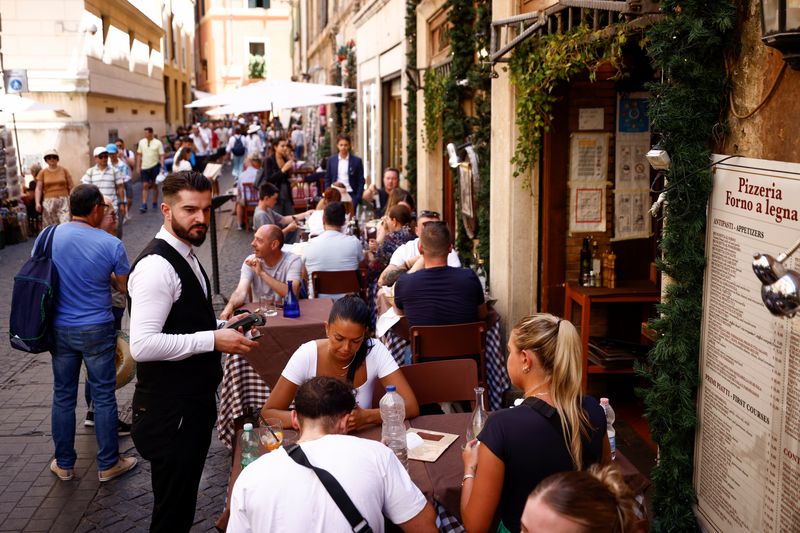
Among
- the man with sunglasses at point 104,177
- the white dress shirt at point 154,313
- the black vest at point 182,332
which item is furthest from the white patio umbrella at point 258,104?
the white dress shirt at point 154,313

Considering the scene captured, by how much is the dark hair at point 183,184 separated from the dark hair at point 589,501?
2252 mm

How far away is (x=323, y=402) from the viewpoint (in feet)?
9.78

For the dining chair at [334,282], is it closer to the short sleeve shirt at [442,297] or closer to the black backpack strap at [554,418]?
the short sleeve shirt at [442,297]

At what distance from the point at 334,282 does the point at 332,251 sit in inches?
12.0

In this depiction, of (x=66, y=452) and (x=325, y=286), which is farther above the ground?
(x=325, y=286)

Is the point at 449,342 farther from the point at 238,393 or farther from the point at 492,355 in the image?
the point at 238,393

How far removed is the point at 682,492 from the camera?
4070 millimetres

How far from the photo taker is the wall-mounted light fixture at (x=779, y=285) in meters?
2.21

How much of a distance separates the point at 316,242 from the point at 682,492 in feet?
15.5

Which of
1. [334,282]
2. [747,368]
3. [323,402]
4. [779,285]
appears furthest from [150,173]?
[779,285]

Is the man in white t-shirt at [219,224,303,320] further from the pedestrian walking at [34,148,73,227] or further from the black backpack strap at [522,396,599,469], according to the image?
the pedestrian walking at [34,148,73,227]

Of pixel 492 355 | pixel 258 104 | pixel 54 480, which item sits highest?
pixel 258 104

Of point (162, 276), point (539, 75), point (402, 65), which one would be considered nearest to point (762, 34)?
point (162, 276)

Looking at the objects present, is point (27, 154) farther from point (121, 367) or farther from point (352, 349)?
point (352, 349)
